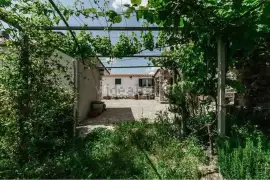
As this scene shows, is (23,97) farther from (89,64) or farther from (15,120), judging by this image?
(89,64)

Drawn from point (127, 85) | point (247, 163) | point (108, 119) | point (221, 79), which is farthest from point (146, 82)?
point (247, 163)

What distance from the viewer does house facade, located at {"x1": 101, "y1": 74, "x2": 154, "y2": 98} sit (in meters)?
26.4

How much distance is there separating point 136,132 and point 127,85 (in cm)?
2164

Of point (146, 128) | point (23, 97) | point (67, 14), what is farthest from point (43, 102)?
point (146, 128)

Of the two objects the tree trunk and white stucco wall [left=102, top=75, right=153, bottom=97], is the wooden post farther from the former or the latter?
white stucco wall [left=102, top=75, right=153, bottom=97]

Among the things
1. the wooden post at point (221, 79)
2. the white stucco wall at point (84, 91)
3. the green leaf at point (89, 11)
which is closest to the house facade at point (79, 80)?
the white stucco wall at point (84, 91)

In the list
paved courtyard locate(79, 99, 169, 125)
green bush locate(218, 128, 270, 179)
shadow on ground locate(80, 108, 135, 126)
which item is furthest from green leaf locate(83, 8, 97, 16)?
shadow on ground locate(80, 108, 135, 126)

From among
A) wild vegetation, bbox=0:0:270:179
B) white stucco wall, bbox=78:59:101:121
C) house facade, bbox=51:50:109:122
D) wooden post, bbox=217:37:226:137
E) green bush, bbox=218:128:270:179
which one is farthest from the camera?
white stucco wall, bbox=78:59:101:121

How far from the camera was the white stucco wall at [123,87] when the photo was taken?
26420 mm

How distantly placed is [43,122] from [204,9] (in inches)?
128

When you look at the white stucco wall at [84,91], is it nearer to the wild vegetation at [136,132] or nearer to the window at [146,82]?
the wild vegetation at [136,132]

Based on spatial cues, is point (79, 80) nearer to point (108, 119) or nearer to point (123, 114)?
point (108, 119)

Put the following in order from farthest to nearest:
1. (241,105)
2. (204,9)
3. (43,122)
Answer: (241,105) < (43,122) < (204,9)

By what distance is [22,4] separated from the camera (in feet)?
15.1
